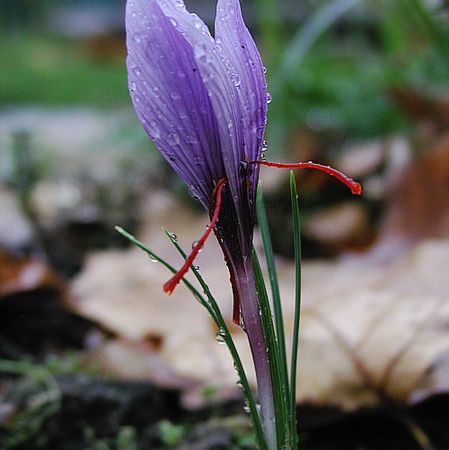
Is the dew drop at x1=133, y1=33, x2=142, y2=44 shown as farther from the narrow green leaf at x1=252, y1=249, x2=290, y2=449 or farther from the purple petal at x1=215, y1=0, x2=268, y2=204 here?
the narrow green leaf at x1=252, y1=249, x2=290, y2=449

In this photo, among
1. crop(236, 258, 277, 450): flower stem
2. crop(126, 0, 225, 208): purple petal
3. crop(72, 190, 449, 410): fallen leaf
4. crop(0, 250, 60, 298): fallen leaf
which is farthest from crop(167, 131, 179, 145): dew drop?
crop(0, 250, 60, 298): fallen leaf

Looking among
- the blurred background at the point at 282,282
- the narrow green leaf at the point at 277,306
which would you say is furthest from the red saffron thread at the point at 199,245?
the blurred background at the point at 282,282

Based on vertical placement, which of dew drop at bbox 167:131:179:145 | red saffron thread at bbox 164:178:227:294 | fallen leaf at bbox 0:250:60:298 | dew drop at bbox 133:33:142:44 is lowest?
red saffron thread at bbox 164:178:227:294

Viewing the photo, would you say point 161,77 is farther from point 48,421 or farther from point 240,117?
point 48,421

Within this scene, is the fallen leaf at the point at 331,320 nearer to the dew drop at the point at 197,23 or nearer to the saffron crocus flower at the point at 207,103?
the saffron crocus flower at the point at 207,103

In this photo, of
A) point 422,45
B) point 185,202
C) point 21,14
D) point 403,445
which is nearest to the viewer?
point 403,445

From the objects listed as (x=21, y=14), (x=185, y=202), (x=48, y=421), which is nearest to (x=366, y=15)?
(x=185, y=202)
